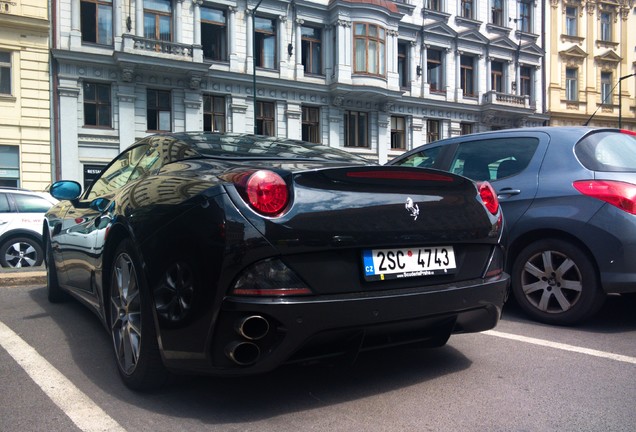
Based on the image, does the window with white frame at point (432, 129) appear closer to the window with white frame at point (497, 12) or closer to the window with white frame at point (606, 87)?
the window with white frame at point (497, 12)

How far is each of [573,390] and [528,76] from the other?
35.4m

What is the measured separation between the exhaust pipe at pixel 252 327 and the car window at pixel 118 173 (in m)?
1.70

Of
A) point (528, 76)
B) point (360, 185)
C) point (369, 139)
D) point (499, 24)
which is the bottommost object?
point (360, 185)

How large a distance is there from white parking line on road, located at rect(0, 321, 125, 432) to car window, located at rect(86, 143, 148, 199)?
A: 113cm

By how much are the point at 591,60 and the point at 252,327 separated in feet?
131

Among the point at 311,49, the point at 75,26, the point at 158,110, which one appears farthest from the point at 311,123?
the point at 75,26

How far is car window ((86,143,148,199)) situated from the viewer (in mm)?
3781

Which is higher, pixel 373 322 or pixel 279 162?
pixel 279 162

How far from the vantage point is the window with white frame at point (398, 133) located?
29359mm

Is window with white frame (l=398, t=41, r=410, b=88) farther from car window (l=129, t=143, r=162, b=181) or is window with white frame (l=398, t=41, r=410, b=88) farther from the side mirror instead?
car window (l=129, t=143, r=162, b=181)

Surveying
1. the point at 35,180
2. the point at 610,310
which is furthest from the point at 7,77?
the point at 610,310

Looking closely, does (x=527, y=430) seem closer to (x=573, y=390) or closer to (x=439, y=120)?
(x=573, y=390)

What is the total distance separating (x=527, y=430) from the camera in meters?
2.41

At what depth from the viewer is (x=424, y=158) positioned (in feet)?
18.1
